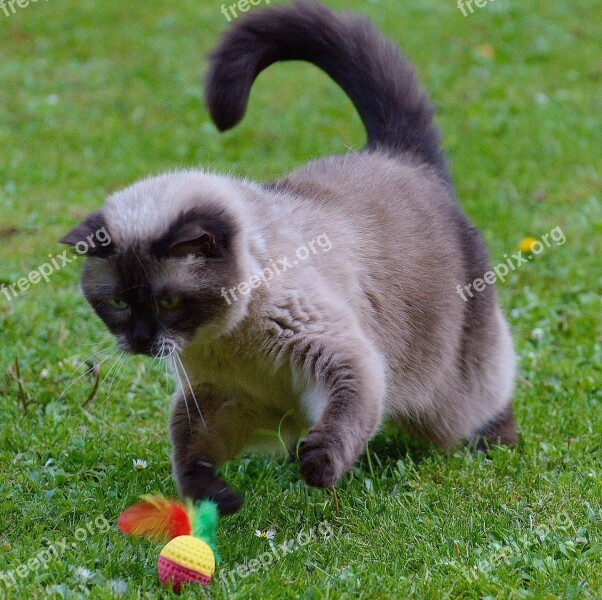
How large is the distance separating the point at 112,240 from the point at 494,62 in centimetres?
649

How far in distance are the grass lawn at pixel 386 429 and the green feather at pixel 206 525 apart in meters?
0.10

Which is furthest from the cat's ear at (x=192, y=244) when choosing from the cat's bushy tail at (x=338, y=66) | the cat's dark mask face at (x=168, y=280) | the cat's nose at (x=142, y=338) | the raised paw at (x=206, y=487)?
the cat's bushy tail at (x=338, y=66)

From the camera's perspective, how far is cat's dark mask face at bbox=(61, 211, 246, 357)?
2.93 m

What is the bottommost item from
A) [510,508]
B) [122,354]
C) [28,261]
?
→ [510,508]

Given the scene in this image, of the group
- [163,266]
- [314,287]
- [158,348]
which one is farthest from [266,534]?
[163,266]

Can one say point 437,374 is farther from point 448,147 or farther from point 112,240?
Result: point 448,147

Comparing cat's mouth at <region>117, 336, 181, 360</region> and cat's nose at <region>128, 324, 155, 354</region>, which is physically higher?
cat's nose at <region>128, 324, 155, 354</region>

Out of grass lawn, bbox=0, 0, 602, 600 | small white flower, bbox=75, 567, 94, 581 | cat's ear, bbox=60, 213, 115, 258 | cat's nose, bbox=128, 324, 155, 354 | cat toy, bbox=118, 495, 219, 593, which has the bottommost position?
grass lawn, bbox=0, 0, 602, 600

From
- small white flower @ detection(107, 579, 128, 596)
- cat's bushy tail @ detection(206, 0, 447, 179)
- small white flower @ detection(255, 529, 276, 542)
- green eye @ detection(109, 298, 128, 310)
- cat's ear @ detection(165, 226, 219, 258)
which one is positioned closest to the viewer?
small white flower @ detection(107, 579, 128, 596)

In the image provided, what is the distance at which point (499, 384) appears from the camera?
13.3ft

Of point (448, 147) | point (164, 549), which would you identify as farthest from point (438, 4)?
point (164, 549)

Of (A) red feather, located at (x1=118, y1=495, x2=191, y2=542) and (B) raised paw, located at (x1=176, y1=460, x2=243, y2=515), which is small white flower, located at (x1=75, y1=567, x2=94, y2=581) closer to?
(A) red feather, located at (x1=118, y1=495, x2=191, y2=542)

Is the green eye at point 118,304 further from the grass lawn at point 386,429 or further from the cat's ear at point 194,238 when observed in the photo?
the grass lawn at point 386,429

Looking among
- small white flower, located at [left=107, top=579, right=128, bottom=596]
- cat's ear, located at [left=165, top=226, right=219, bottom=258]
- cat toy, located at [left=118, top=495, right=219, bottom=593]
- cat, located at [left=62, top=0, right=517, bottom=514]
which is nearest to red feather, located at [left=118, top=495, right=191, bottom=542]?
cat toy, located at [left=118, top=495, right=219, bottom=593]
